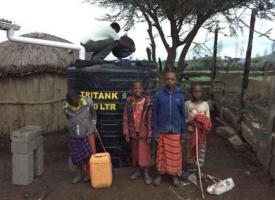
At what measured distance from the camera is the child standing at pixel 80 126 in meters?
5.52

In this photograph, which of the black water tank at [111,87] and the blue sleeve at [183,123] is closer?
the blue sleeve at [183,123]

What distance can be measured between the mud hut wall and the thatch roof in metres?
0.25

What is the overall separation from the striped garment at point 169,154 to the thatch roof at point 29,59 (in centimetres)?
452

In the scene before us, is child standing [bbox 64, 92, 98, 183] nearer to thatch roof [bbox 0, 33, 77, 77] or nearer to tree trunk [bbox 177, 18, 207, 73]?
tree trunk [bbox 177, 18, 207, 73]

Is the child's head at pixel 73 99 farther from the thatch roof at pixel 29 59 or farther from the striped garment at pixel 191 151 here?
the thatch roof at pixel 29 59

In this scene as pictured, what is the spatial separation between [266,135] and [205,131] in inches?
42.1

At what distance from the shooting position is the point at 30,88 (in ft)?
31.2

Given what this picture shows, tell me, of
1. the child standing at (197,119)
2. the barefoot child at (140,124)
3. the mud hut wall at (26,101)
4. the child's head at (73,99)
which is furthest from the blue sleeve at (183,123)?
the mud hut wall at (26,101)

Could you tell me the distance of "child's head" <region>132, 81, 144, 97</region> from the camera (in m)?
5.52

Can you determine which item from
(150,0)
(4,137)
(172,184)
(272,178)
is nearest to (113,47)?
(150,0)

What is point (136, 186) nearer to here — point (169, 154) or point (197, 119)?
point (169, 154)

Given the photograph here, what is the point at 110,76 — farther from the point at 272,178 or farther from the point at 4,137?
the point at 4,137

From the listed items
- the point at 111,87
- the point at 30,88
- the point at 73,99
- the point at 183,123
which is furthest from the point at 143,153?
the point at 30,88

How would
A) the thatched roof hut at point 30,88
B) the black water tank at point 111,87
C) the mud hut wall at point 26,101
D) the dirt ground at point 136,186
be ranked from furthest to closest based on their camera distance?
the mud hut wall at point 26,101
the thatched roof hut at point 30,88
the black water tank at point 111,87
the dirt ground at point 136,186
